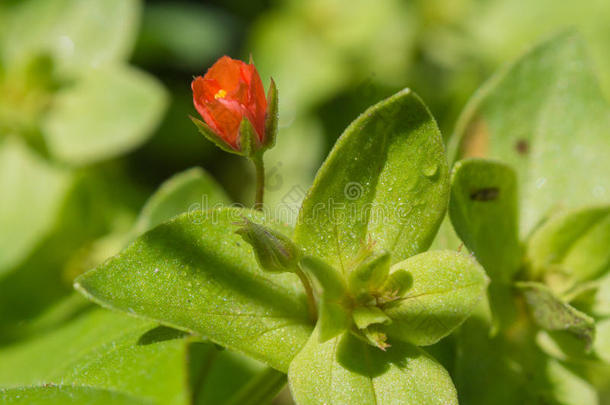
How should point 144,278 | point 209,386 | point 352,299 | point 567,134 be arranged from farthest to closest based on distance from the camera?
point 209,386 < point 567,134 < point 352,299 < point 144,278

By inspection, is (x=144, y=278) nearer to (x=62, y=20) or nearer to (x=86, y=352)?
(x=86, y=352)

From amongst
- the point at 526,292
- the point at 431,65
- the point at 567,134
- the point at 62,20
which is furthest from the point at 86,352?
the point at 431,65

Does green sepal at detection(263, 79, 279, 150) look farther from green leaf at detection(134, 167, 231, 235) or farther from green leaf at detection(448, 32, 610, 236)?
green leaf at detection(448, 32, 610, 236)

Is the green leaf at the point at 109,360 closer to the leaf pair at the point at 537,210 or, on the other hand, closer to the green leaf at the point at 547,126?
the leaf pair at the point at 537,210

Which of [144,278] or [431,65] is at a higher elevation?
[144,278]

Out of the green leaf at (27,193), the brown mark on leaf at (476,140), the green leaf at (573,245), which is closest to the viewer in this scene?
the green leaf at (573,245)

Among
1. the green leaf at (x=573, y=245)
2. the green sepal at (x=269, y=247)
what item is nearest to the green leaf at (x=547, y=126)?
the green leaf at (x=573, y=245)

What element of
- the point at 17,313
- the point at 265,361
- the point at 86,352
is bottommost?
the point at 17,313
